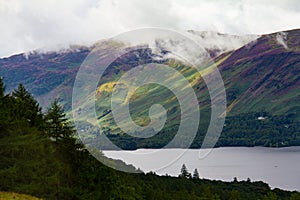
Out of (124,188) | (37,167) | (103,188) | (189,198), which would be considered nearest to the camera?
(37,167)

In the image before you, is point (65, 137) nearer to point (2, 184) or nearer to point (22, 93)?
point (22, 93)

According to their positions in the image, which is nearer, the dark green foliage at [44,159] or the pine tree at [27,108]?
the dark green foliage at [44,159]

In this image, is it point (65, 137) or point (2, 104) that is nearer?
point (2, 104)

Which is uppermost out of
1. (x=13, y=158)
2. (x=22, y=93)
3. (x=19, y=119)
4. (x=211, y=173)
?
(x=211, y=173)

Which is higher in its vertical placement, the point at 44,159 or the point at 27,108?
the point at 27,108

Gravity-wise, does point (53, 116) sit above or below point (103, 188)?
above

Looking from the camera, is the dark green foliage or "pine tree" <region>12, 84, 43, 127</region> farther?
"pine tree" <region>12, 84, 43, 127</region>

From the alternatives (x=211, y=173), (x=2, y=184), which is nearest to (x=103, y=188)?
(x=2, y=184)

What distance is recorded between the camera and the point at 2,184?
1026 inches

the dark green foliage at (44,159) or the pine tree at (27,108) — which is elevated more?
the pine tree at (27,108)

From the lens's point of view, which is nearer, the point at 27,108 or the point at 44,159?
the point at 44,159

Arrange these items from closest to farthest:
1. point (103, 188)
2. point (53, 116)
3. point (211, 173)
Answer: point (53, 116) < point (103, 188) < point (211, 173)

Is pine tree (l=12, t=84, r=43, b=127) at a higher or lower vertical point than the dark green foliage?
higher

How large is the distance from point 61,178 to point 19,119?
6945 mm
